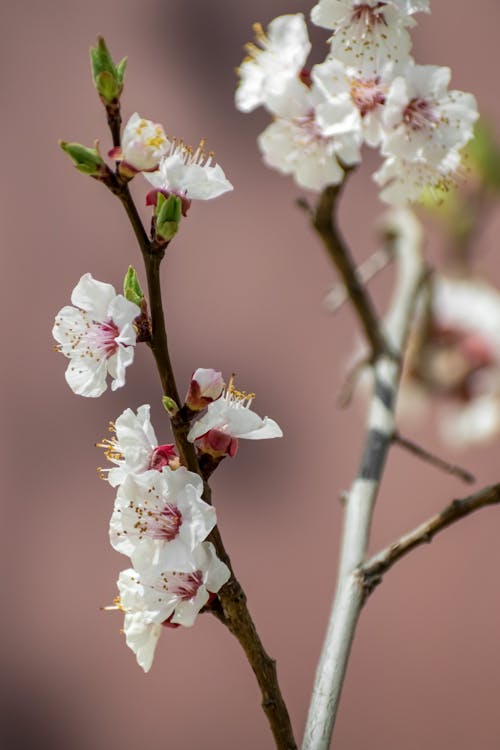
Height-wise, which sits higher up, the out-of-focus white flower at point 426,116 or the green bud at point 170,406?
the out-of-focus white flower at point 426,116

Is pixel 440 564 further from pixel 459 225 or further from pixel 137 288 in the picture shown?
pixel 137 288

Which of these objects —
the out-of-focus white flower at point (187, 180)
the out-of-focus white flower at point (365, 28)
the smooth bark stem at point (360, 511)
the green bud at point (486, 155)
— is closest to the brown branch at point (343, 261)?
the smooth bark stem at point (360, 511)

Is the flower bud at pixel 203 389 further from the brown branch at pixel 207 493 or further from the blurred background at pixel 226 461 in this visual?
the blurred background at pixel 226 461

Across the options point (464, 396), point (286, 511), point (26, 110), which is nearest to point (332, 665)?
point (464, 396)

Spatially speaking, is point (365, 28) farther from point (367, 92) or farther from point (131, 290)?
point (131, 290)

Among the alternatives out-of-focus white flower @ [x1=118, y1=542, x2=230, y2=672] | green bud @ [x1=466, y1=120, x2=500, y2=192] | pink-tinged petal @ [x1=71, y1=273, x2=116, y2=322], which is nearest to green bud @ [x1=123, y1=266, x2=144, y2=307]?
pink-tinged petal @ [x1=71, y1=273, x2=116, y2=322]

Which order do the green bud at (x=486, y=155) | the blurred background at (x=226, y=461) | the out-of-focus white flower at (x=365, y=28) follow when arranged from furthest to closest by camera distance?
the blurred background at (x=226, y=461), the green bud at (x=486, y=155), the out-of-focus white flower at (x=365, y=28)

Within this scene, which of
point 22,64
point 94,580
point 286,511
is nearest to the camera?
point 94,580
